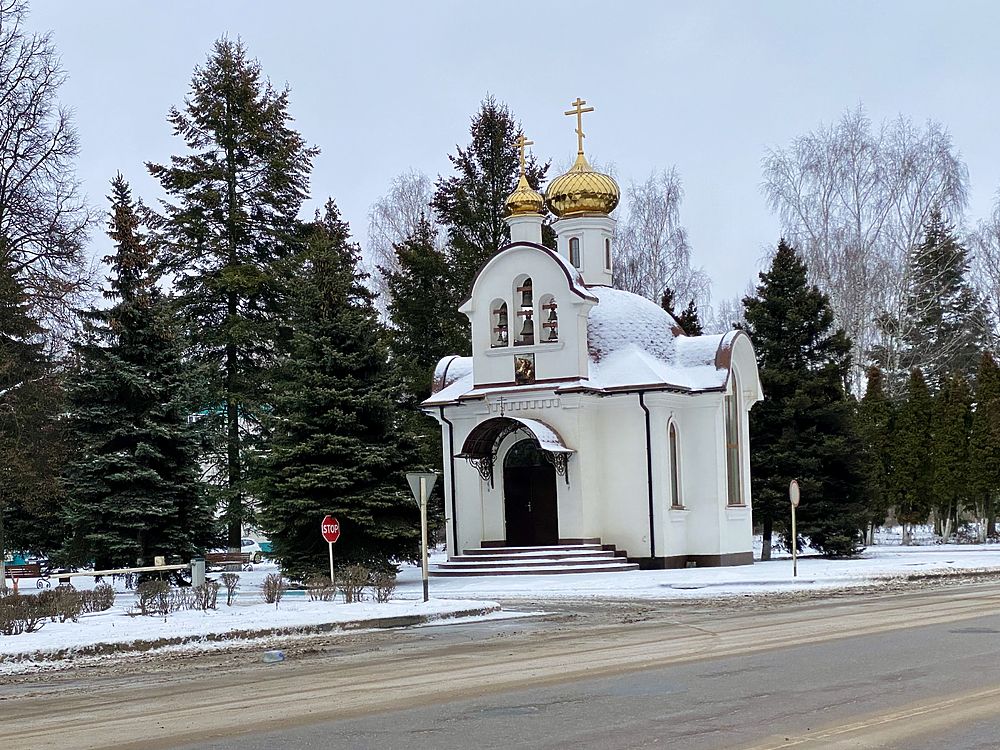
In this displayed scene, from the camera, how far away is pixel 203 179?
45.2 m

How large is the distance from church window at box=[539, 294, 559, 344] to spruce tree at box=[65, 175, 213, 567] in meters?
Result: 9.51

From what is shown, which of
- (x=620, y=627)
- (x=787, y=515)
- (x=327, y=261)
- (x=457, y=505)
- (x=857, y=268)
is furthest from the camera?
(x=857, y=268)

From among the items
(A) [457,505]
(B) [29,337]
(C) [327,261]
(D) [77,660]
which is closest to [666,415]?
(A) [457,505]

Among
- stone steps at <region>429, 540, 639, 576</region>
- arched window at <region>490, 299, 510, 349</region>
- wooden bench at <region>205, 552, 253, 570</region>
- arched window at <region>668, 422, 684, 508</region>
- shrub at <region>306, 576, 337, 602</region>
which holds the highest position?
arched window at <region>490, 299, 510, 349</region>

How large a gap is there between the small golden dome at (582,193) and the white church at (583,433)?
291 centimetres

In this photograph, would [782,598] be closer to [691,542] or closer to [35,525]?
[691,542]

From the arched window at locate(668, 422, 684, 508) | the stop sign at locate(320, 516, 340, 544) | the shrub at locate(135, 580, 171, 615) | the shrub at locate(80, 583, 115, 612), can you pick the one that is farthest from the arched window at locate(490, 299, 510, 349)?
the shrub at locate(80, 583, 115, 612)

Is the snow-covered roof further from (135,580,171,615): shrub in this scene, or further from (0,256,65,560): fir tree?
(135,580,171,615): shrub

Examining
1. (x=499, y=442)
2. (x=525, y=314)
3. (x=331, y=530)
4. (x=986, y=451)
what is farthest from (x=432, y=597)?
(x=986, y=451)

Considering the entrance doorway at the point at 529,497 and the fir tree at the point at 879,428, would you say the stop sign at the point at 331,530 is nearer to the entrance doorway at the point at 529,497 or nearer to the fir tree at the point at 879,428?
the entrance doorway at the point at 529,497

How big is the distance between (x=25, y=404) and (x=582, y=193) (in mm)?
17318

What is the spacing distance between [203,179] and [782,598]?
27812 mm

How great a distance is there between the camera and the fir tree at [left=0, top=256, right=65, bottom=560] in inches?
1154

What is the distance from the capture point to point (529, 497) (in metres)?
36.4
